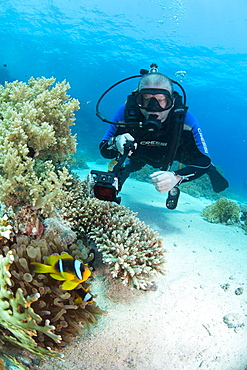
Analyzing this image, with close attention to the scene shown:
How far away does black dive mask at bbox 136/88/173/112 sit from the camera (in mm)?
3785

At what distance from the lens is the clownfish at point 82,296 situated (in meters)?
1.97

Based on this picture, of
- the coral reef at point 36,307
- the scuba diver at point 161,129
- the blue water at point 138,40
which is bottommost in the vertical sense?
the coral reef at point 36,307

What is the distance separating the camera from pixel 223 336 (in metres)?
2.27

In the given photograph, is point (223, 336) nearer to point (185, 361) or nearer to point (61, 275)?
point (185, 361)

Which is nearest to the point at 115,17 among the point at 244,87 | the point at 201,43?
the point at 201,43

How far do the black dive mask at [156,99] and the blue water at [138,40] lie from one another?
19.4 metres

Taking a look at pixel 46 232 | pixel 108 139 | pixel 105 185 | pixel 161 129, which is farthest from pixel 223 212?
pixel 46 232

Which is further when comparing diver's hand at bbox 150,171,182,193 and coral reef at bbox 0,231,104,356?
diver's hand at bbox 150,171,182,193

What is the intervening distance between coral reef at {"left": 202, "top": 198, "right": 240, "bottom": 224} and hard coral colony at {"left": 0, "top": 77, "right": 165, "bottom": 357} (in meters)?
3.78

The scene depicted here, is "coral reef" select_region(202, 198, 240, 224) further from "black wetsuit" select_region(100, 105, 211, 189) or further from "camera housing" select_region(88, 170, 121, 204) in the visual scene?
"camera housing" select_region(88, 170, 121, 204)

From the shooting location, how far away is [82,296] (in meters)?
2.01

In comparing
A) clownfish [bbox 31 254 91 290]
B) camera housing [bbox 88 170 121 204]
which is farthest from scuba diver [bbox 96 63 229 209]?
clownfish [bbox 31 254 91 290]

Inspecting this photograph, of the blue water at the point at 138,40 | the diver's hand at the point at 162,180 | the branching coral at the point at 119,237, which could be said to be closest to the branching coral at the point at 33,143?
the branching coral at the point at 119,237

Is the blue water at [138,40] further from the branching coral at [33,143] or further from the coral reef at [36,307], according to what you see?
the coral reef at [36,307]
